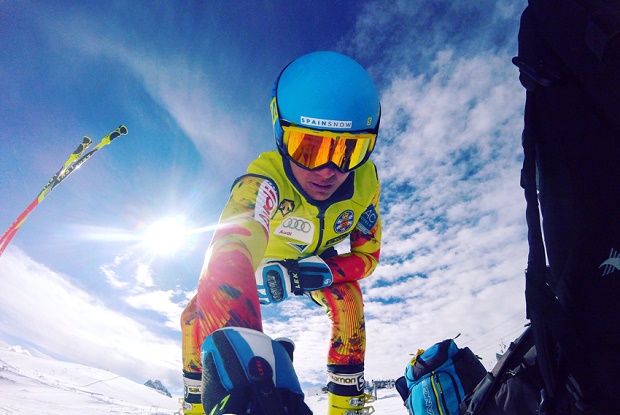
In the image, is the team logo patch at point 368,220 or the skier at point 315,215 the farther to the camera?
the team logo patch at point 368,220

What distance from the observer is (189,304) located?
4.27 m

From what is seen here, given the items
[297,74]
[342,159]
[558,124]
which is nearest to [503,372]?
[558,124]

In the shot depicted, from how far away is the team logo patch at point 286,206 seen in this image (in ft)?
11.2

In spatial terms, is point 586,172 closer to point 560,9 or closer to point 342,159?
point 560,9

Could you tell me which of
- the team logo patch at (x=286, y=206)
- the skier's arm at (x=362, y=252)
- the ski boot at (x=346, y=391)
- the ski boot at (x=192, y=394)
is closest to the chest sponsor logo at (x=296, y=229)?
the team logo patch at (x=286, y=206)

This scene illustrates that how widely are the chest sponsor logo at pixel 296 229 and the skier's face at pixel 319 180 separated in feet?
1.21

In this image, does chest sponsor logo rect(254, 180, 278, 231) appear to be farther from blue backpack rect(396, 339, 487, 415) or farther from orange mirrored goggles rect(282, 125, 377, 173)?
blue backpack rect(396, 339, 487, 415)

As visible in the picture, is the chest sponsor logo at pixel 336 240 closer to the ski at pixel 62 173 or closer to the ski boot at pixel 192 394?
the ski boot at pixel 192 394

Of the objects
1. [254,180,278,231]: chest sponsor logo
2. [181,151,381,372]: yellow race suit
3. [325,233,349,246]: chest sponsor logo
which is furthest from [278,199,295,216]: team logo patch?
[325,233,349,246]: chest sponsor logo

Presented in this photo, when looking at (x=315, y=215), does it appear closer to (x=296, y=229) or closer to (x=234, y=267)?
(x=296, y=229)

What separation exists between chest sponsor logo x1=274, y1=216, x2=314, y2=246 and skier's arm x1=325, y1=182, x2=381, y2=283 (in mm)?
451

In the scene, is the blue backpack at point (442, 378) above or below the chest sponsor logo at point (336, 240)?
below

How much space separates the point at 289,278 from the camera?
12.5 ft

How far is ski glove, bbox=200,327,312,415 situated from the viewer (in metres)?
1.07
